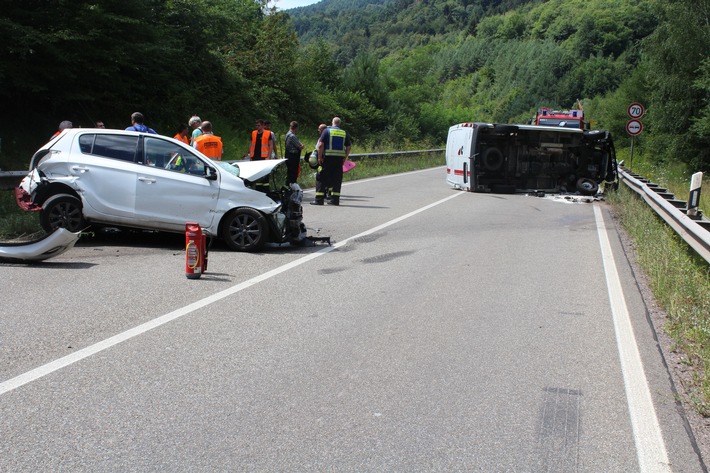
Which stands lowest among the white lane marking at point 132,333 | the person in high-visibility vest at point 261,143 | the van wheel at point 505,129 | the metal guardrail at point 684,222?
the white lane marking at point 132,333

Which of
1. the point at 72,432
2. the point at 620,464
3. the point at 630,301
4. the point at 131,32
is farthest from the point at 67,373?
the point at 131,32

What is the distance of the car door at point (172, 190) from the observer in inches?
418

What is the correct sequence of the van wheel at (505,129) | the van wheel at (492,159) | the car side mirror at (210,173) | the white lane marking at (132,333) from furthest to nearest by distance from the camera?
the van wheel at (492,159) → the van wheel at (505,129) → the car side mirror at (210,173) → the white lane marking at (132,333)

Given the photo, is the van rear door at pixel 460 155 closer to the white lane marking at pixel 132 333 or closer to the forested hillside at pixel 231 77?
the forested hillside at pixel 231 77

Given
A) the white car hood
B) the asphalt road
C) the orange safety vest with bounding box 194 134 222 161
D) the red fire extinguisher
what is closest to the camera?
the asphalt road

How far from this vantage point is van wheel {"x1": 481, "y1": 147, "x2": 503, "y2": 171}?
2241cm

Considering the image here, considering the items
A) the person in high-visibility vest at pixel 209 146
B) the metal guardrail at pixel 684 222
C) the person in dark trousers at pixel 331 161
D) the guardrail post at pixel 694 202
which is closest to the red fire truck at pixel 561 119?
the person in dark trousers at pixel 331 161

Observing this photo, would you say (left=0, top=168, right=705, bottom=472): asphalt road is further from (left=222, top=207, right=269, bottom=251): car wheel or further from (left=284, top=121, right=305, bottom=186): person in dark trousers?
(left=284, top=121, right=305, bottom=186): person in dark trousers

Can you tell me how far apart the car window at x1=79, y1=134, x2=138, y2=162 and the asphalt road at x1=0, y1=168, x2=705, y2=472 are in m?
1.31

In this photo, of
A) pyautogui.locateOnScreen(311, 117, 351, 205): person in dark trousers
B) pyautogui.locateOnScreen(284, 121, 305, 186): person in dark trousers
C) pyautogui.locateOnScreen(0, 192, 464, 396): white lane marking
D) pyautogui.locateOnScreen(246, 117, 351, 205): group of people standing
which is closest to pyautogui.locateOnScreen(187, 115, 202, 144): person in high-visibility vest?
pyautogui.locateOnScreen(246, 117, 351, 205): group of people standing

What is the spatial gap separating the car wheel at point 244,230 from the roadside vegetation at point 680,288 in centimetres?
510

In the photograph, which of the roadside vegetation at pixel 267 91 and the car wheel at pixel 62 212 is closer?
the car wheel at pixel 62 212

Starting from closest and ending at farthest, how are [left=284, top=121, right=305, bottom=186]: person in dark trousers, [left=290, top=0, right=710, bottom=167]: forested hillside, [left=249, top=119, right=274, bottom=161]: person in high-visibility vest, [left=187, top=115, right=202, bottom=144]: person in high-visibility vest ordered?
1. [left=187, top=115, right=202, bottom=144]: person in high-visibility vest
2. [left=249, top=119, right=274, bottom=161]: person in high-visibility vest
3. [left=284, top=121, right=305, bottom=186]: person in dark trousers
4. [left=290, top=0, right=710, bottom=167]: forested hillside

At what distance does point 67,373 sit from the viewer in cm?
535
